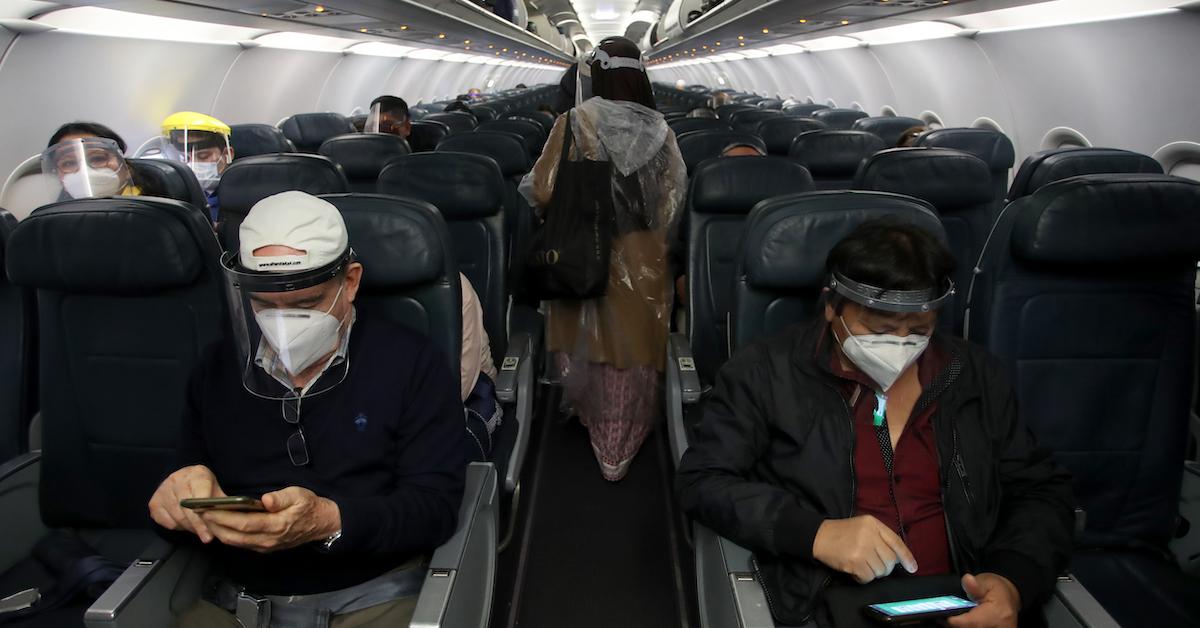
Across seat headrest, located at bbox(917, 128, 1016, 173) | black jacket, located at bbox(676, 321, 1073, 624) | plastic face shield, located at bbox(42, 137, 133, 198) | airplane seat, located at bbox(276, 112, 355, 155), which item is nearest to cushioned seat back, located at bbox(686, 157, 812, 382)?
black jacket, located at bbox(676, 321, 1073, 624)

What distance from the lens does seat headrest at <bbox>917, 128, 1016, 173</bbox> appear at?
16.9 ft

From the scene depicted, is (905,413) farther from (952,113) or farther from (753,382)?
(952,113)

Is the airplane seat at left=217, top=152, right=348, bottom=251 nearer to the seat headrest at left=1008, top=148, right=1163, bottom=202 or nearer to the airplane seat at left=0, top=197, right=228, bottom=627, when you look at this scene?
the airplane seat at left=0, top=197, right=228, bottom=627

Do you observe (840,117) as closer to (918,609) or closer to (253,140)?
(253,140)

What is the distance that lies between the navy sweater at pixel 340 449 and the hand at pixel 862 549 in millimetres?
887

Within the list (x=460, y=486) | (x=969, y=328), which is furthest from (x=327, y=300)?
(x=969, y=328)

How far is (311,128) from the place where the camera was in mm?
10289

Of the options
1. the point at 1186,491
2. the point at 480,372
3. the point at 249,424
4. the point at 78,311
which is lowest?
the point at 1186,491

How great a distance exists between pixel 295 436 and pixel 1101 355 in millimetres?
2286

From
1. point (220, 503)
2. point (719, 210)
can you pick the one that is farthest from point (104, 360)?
point (719, 210)

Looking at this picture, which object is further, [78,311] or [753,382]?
[78,311]

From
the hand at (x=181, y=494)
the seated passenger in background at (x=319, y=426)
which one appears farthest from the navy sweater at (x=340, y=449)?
the hand at (x=181, y=494)

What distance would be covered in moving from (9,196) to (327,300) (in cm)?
515

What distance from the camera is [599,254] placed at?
333cm
